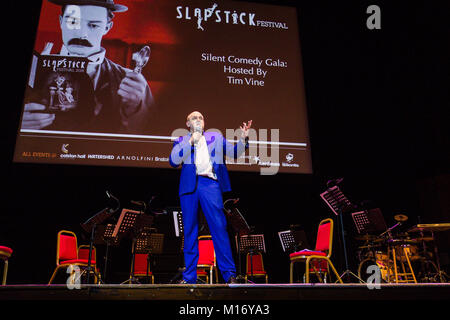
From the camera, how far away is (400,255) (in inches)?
275

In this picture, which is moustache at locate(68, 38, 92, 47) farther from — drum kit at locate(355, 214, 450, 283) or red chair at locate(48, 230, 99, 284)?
drum kit at locate(355, 214, 450, 283)

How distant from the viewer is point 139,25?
18.2 ft

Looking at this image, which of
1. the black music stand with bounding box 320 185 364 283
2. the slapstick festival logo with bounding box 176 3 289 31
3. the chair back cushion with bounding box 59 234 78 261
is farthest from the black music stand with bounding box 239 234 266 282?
the slapstick festival logo with bounding box 176 3 289 31

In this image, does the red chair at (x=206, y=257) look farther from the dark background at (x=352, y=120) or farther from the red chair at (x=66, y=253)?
the red chair at (x=66, y=253)

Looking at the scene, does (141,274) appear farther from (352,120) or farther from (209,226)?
(352,120)

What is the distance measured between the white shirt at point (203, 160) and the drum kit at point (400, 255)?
165 inches

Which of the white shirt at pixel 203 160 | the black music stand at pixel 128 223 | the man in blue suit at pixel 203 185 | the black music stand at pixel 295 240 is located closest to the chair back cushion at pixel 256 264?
the black music stand at pixel 295 240

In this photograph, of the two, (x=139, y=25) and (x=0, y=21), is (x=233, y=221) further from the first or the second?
(x=0, y=21)

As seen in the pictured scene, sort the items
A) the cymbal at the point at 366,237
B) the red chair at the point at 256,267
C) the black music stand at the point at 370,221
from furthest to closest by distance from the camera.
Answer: the cymbal at the point at 366,237
the red chair at the point at 256,267
the black music stand at the point at 370,221

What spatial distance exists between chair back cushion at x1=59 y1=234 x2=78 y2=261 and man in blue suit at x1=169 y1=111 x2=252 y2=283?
235 cm

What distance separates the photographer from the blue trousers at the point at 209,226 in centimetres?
310

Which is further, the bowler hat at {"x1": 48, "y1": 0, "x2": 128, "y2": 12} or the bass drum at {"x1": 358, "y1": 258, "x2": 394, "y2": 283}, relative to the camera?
A: the bass drum at {"x1": 358, "y1": 258, "x2": 394, "y2": 283}

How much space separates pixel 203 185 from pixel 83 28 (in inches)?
130

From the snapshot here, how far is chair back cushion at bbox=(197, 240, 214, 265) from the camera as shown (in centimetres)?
533
